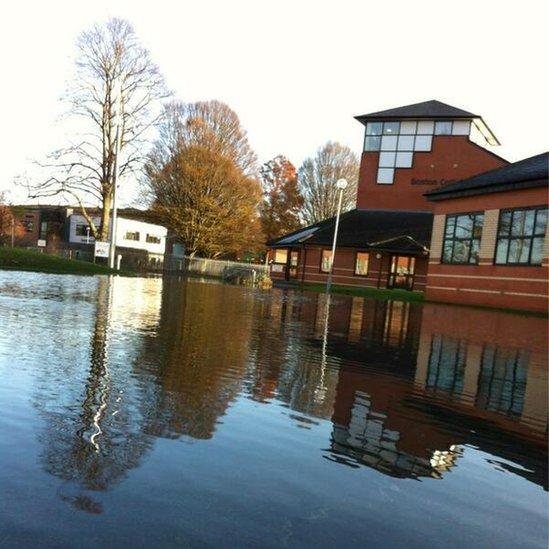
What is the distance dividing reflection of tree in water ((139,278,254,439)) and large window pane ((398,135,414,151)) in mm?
34708

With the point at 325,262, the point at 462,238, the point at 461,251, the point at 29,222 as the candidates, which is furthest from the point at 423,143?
the point at 29,222

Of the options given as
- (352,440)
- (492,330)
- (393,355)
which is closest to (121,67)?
(492,330)

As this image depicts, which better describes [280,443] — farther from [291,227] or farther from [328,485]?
[291,227]

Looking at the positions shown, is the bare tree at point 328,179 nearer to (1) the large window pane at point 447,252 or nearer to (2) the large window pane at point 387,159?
(2) the large window pane at point 387,159

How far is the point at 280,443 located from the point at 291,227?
211 feet

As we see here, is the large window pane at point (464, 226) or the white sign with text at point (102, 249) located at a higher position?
the large window pane at point (464, 226)

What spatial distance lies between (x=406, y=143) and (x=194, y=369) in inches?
1586

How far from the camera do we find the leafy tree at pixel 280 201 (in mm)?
68125

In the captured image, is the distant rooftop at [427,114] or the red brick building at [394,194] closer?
the red brick building at [394,194]

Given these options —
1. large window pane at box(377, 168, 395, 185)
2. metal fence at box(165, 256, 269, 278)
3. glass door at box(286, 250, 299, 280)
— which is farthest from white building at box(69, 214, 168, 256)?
large window pane at box(377, 168, 395, 185)

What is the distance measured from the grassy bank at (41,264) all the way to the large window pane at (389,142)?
Answer: 23.9 meters

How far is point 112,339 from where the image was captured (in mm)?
8477

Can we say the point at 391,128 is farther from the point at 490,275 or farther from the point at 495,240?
the point at 490,275

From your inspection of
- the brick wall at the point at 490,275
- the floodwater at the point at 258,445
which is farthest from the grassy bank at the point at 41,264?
the floodwater at the point at 258,445
